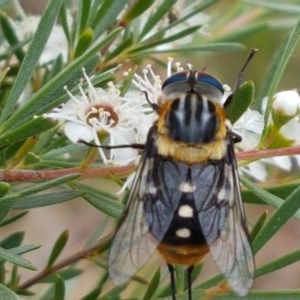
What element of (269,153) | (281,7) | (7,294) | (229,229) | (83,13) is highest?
(281,7)

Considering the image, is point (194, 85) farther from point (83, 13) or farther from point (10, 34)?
point (10, 34)

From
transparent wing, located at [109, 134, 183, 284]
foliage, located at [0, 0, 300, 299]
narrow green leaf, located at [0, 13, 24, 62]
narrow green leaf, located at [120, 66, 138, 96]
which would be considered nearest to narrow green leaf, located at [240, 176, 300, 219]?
foliage, located at [0, 0, 300, 299]

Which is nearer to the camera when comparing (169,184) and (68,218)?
(169,184)

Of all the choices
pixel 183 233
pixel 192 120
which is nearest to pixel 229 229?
pixel 183 233

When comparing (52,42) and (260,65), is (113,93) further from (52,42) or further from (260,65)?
(260,65)

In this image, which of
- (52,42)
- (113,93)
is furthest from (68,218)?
(113,93)

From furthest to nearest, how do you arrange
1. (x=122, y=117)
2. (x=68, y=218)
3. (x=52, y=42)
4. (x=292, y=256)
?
(x=68, y=218)
(x=52, y=42)
(x=122, y=117)
(x=292, y=256)

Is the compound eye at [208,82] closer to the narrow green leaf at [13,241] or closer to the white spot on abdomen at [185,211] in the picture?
the white spot on abdomen at [185,211]
